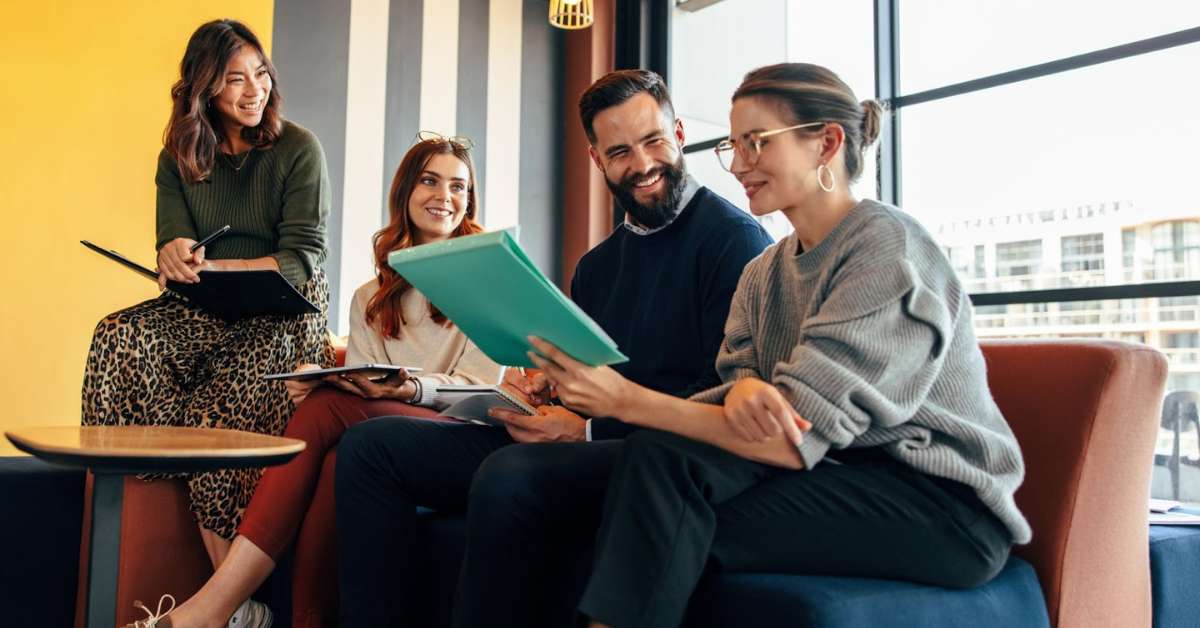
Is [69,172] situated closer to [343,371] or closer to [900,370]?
[343,371]

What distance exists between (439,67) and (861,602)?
4055 mm

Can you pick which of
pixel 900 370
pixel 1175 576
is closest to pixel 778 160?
pixel 900 370

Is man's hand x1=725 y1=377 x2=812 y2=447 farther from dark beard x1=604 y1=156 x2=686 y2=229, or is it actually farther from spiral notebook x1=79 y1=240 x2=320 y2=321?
spiral notebook x1=79 y1=240 x2=320 y2=321

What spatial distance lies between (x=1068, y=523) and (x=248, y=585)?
1446 mm

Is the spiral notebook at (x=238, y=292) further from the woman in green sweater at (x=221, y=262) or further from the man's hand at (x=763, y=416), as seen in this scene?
the man's hand at (x=763, y=416)

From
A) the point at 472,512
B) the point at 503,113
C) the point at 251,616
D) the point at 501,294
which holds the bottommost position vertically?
the point at 251,616

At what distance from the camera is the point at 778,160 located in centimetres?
154

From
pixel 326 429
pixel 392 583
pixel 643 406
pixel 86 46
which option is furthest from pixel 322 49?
pixel 643 406

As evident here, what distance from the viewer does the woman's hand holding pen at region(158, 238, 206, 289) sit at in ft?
7.73

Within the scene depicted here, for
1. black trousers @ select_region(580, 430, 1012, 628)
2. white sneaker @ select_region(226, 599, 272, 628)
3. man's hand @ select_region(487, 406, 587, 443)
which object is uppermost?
man's hand @ select_region(487, 406, 587, 443)

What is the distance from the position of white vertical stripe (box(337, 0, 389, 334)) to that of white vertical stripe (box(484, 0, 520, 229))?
0.58 m

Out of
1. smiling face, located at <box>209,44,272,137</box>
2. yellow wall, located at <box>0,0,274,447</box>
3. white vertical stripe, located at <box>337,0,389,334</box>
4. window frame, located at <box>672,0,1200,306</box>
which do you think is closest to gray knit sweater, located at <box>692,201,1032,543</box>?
smiling face, located at <box>209,44,272,137</box>

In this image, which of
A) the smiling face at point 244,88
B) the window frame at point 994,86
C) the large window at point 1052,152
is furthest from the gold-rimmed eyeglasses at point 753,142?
the large window at point 1052,152

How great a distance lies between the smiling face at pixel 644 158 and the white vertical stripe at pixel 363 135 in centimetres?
266
